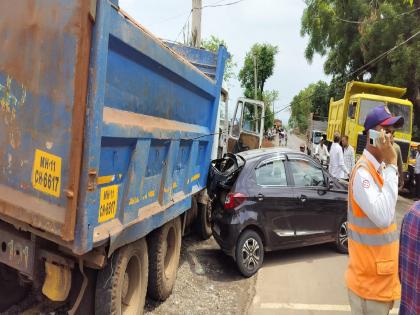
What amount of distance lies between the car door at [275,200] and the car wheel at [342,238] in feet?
3.23

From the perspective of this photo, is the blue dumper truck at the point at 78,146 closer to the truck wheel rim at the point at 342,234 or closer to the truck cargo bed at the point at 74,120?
the truck cargo bed at the point at 74,120

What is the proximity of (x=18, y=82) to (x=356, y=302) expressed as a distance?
8.31 ft

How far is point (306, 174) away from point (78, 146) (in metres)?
4.58

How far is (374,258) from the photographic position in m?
2.72

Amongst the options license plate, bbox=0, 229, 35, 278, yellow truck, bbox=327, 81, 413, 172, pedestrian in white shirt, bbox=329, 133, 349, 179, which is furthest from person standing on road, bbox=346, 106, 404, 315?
yellow truck, bbox=327, 81, 413, 172

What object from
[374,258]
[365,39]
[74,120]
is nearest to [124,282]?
[74,120]

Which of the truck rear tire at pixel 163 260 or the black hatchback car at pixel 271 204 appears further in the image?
the black hatchback car at pixel 271 204

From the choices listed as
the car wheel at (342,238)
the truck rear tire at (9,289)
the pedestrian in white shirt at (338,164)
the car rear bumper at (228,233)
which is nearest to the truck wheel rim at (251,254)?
Result: the car rear bumper at (228,233)

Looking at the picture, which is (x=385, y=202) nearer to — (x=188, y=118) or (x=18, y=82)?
(x=18, y=82)

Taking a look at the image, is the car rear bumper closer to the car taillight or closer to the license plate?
the car taillight

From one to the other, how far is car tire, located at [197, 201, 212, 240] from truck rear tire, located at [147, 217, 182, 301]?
6.13ft

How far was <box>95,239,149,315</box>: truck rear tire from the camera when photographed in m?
3.46

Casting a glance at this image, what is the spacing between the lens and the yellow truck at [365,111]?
1429 centimetres

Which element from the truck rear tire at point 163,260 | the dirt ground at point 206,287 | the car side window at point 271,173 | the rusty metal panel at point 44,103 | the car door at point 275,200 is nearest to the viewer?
the rusty metal panel at point 44,103
